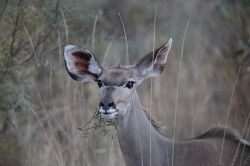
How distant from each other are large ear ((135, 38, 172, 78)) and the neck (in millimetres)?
228

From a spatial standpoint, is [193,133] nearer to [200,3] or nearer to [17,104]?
[17,104]

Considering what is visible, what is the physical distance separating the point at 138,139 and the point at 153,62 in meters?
0.60

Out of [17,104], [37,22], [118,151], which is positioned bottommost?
[118,151]

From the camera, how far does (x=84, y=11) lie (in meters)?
8.33

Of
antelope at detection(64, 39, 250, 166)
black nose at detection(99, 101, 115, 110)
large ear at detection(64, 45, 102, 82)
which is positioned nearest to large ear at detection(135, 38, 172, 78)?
antelope at detection(64, 39, 250, 166)

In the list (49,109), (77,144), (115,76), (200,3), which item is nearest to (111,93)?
(115,76)

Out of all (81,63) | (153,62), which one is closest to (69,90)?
(81,63)

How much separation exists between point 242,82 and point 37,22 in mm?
2011

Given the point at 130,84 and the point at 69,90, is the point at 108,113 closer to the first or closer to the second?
the point at 130,84

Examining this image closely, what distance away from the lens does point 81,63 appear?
677 cm

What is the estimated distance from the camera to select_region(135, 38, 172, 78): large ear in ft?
21.9

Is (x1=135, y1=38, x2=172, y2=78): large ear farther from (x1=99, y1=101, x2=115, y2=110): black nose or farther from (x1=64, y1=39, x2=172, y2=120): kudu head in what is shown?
(x1=99, y1=101, x2=115, y2=110): black nose

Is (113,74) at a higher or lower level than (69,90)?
higher

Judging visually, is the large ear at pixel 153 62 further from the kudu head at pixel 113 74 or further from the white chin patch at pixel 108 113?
the white chin patch at pixel 108 113
